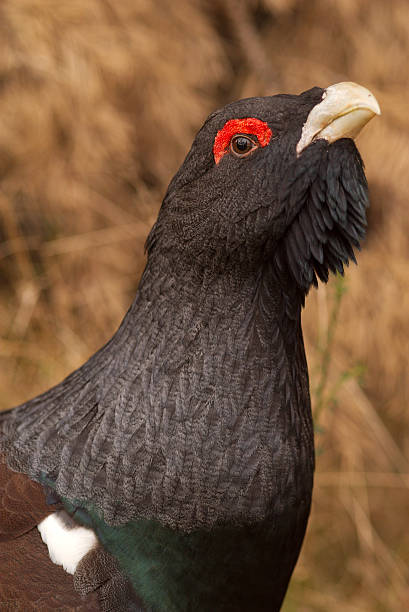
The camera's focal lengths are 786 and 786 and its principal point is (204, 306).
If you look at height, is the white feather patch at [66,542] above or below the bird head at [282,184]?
below

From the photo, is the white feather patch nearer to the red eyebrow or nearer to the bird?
the bird

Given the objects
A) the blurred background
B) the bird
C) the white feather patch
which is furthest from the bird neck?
the blurred background

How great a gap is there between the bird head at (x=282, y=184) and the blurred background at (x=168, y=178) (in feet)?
6.43

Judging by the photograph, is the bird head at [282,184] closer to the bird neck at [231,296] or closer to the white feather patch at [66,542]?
the bird neck at [231,296]

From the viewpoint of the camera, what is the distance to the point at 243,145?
187 centimetres

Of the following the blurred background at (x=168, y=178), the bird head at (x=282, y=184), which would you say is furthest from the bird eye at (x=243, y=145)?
the blurred background at (x=168, y=178)

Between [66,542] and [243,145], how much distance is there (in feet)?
3.47

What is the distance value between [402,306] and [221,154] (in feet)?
8.17

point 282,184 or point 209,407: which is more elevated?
point 282,184

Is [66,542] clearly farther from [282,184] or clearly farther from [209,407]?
[282,184]

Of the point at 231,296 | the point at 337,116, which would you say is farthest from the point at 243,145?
the point at 231,296

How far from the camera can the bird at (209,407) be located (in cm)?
186

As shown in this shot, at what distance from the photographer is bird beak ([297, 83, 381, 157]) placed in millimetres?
1810

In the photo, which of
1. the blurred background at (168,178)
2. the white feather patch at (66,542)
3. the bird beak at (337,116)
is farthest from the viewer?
the blurred background at (168,178)
